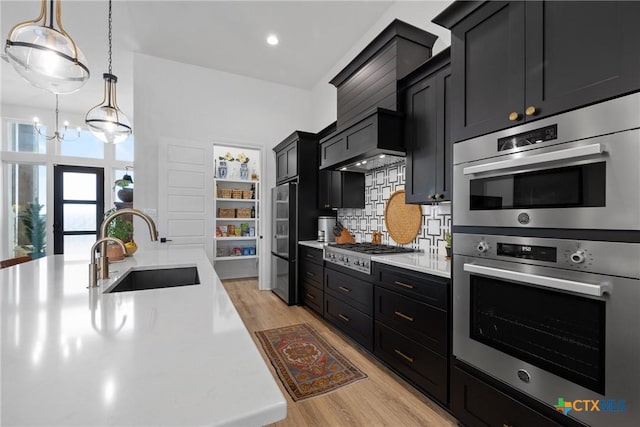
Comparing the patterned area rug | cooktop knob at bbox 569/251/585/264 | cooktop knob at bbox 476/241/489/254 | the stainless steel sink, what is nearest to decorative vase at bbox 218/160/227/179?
the patterned area rug

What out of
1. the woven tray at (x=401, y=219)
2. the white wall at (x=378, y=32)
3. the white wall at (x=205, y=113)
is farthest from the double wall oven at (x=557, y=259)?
the white wall at (x=205, y=113)

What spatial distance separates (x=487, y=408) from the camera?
4.78 ft

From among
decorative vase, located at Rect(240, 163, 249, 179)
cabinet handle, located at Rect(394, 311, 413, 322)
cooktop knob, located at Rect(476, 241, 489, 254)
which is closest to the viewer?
cooktop knob, located at Rect(476, 241, 489, 254)

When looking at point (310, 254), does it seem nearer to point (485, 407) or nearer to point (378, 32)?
point (485, 407)

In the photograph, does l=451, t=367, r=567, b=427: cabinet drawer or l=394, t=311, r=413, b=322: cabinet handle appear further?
l=394, t=311, r=413, b=322: cabinet handle

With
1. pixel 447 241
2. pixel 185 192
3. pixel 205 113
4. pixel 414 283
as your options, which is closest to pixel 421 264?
pixel 414 283

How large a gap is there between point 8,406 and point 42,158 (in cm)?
756

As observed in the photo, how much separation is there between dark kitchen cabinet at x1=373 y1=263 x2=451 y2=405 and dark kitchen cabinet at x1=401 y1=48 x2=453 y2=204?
650mm

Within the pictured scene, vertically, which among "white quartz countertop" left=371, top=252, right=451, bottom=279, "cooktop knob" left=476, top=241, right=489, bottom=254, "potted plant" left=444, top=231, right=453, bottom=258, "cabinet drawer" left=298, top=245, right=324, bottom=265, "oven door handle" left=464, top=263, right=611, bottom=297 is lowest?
"cabinet drawer" left=298, top=245, right=324, bottom=265

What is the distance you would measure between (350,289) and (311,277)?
3.23 feet

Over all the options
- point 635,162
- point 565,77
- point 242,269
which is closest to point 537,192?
point 635,162

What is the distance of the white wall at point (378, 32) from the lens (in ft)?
8.55

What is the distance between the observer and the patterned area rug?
2096 mm

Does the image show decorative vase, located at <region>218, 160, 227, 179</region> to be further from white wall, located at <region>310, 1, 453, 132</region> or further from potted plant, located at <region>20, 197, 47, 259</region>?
potted plant, located at <region>20, 197, 47, 259</region>
